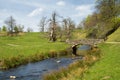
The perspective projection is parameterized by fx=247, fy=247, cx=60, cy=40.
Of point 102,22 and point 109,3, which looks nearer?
point 109,3

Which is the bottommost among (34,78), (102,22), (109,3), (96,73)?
(34,78)

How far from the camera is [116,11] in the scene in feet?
341

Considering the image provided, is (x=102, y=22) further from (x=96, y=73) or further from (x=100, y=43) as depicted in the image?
(x=96, y=73)

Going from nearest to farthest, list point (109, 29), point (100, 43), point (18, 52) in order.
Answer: point (18, 52) < point (100, 43) < point (109, 29)

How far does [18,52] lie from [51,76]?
28596 millimetres

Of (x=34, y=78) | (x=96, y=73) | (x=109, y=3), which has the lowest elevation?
(x=34, y=78)

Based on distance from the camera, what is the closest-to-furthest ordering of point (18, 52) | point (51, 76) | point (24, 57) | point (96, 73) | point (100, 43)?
point (96, 73)
point (51, 76)
point (24, 57)
point (18, 52)
point (100, 43)

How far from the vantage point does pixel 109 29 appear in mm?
112000

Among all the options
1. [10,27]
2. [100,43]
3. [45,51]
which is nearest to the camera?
[45,51]

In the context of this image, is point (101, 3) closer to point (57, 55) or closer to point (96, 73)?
point (57, 55)

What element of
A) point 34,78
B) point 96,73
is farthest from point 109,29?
point 96,73

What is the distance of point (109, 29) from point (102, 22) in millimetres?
4609

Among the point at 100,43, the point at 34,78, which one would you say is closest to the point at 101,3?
the point at 100,43

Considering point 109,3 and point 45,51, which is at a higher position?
point 109,3
